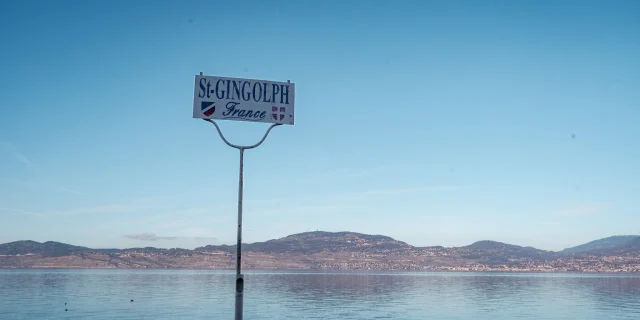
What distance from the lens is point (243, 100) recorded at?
20.9m

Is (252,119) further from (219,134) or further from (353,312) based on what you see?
(353,312)

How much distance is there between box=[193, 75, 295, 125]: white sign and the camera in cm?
2062

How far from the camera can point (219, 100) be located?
68.1ft

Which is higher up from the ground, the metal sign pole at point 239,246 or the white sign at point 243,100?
the white sign at point 243,100

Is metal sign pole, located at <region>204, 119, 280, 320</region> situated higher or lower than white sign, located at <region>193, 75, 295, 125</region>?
lower

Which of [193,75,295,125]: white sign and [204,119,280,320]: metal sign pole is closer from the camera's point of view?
[204,119,280,320]: metal sign pole

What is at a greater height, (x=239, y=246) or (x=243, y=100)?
(x=243, y=100)

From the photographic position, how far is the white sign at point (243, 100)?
20.6 metres

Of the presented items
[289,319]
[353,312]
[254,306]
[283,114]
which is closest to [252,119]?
[283,114]

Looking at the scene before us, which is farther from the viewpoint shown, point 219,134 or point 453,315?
point 453,315

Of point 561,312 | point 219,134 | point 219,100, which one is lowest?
point 561,312

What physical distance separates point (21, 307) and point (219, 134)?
80.2 m

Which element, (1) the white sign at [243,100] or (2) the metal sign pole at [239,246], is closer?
(2) the metal sign pole at [239,246]

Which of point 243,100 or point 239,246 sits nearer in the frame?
point 239,246
